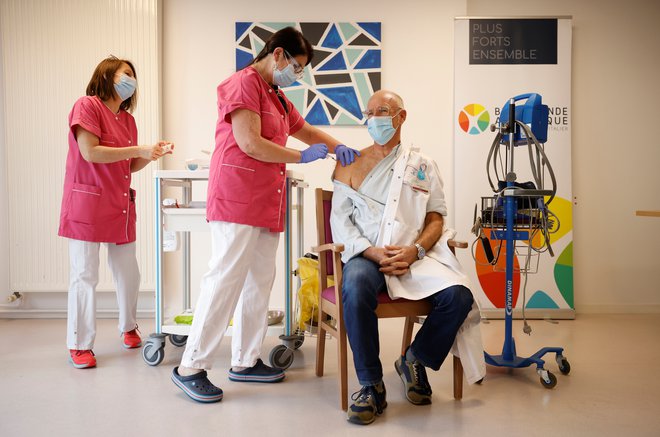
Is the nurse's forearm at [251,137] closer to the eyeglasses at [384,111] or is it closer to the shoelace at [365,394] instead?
the eyeglasses at [384,111]

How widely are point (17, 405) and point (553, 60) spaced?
3.71 m

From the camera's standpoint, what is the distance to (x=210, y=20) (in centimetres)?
389

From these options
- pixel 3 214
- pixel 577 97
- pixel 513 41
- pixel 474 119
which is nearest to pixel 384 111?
pixel 474 119

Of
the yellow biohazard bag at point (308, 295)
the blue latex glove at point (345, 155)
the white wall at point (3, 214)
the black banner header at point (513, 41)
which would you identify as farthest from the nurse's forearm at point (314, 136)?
the white wall at point (3, 214)

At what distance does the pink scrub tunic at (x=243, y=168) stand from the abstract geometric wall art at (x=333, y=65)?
65.2 inches

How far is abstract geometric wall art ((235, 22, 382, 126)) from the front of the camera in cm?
388

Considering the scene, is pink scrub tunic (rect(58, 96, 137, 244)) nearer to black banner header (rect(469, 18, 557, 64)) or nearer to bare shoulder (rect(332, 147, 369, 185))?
bare shoulder (rect(332, 147, 369, 185))

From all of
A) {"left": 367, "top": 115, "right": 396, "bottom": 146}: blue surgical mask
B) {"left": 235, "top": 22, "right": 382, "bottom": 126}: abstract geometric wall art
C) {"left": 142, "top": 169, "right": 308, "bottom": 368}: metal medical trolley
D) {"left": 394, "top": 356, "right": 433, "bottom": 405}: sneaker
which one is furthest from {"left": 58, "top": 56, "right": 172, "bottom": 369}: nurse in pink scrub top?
{"left": 394, "top": 356, "right": 433, "bottom": 405}: sneaker

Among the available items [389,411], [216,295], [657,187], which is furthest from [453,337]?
[657,187]

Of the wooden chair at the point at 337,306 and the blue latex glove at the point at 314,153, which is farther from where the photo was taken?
the blue latex glove at the point at 314,153

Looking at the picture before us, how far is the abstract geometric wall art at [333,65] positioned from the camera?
3881 mm

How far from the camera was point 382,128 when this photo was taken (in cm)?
236

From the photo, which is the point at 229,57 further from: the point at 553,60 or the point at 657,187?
the point at 657,187

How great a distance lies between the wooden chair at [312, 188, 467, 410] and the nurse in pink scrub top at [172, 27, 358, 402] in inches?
8.5
